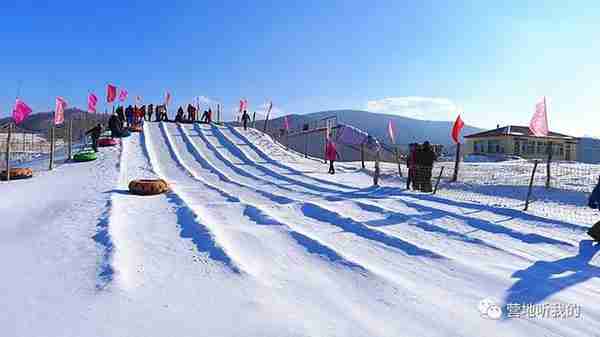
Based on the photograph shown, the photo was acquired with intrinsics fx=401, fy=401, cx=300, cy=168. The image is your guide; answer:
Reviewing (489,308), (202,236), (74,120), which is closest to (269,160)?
(202,236)

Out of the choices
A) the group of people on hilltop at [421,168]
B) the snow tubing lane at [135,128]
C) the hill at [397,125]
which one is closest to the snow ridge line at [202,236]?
the group of people on hilltop at [421,168]

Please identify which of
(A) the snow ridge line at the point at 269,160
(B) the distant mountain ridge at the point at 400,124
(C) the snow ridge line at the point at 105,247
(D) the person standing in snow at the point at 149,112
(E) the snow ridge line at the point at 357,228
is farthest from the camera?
(B) the distant mountain ridge at the point at 400,124

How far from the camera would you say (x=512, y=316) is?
3.02 meters

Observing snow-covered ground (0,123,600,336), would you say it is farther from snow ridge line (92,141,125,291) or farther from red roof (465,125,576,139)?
red roof (465,125,576,139)

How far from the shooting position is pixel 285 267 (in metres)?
4.12

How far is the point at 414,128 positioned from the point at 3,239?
243 ft

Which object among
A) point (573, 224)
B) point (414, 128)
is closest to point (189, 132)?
point (573, 224)

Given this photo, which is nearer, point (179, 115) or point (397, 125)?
point (179, 115)

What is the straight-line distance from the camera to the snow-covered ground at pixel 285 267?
2867mm

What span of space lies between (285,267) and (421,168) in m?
7.02

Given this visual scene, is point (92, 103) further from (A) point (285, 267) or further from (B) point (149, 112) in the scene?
(A) point (285, 267)

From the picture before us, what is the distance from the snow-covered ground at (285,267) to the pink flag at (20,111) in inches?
196

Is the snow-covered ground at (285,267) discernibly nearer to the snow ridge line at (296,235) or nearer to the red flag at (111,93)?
the snow ridge line at (296,235)

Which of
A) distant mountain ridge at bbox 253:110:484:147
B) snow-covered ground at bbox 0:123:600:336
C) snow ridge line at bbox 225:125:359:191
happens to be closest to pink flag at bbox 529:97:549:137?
snow-covered ground at bbox 0:123:600:336
